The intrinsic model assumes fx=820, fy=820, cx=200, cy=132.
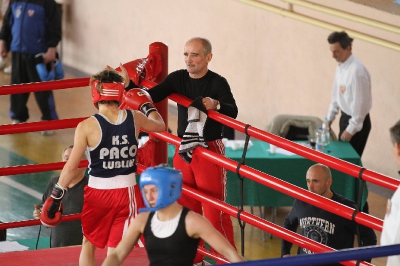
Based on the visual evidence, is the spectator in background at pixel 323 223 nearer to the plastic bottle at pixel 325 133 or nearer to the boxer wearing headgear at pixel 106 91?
the boxer wearing headgear at pixel 106 91

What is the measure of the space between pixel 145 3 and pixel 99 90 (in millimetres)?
9537

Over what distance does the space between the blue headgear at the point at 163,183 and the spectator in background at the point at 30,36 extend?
26.4ft

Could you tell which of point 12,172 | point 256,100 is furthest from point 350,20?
point 12,172

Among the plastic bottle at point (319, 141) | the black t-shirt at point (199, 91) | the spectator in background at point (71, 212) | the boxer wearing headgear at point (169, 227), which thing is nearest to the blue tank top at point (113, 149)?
the black t-shirt at point (199, 91)

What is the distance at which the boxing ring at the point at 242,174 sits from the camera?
4.10 m

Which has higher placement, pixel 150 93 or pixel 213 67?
pixel 150 93

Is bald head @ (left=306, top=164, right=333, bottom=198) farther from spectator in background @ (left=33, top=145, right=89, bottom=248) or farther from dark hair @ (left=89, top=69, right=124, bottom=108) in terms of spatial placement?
dark hair @ (left=89, top=69, right=124, bottom=108)

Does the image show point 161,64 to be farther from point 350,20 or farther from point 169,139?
point 350,20

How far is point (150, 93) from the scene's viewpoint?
525 centimetres

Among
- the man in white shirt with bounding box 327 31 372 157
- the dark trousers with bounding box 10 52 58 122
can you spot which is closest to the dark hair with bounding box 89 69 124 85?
the man in white shirt with bounding box 327 31 372 157

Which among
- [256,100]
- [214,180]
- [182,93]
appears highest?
[182,93]

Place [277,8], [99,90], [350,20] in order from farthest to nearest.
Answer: [277,8], [350,20], [99,90]

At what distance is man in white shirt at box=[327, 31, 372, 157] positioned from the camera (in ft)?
28.8

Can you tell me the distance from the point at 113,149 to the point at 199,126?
71 cm
